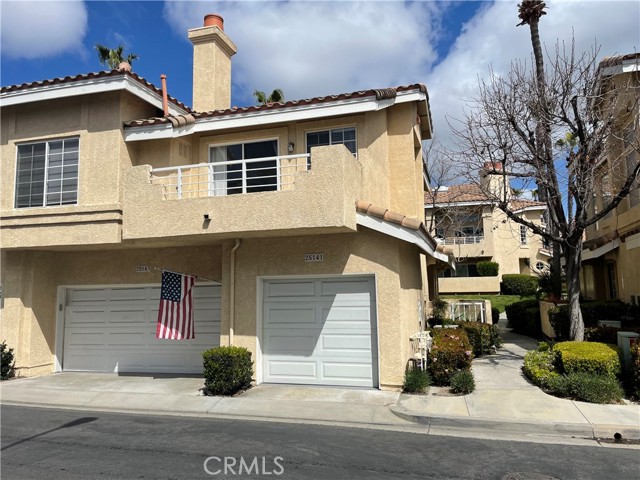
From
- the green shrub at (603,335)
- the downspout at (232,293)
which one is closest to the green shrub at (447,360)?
the green shrub at (603,335)

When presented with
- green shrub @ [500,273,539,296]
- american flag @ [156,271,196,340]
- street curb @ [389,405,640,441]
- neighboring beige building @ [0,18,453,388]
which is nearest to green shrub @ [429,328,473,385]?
neighboring beige building @ [0,18,453,388]

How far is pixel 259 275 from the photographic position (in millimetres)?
11344

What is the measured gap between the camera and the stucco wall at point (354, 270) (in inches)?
406

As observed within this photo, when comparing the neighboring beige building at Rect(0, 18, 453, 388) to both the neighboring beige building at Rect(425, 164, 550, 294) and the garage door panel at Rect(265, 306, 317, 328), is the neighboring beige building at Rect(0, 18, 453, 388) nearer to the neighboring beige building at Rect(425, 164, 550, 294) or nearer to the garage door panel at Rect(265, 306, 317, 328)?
the garage door panel at Rect(265, 306, 317, 328)

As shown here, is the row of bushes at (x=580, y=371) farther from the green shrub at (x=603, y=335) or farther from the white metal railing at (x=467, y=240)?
the white metal railing at (x=467, y=240)

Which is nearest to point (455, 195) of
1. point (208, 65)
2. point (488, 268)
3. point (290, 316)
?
point (488, 268)

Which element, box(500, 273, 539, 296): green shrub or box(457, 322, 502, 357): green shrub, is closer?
box(457, 322, 502, 357): green shrub

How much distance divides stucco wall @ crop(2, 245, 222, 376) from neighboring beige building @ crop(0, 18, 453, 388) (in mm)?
41

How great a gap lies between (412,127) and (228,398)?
7.85 meters

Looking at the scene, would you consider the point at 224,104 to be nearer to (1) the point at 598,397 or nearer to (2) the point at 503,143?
(2) the point at 503,143

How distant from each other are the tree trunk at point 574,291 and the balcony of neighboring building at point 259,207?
596 centimetres

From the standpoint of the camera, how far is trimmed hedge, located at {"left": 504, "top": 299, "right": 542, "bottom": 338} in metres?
17.7

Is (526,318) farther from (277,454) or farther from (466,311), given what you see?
(277,454)

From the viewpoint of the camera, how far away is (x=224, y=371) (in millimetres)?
10133
